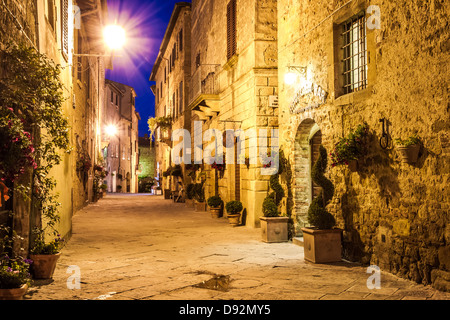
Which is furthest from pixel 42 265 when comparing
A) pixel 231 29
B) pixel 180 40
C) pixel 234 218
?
pixel 180 40

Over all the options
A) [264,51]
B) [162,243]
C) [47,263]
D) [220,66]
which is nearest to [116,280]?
[47,263]

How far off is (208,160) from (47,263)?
35.5 feet

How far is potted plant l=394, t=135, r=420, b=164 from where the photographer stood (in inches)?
207

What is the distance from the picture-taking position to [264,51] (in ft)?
35.7

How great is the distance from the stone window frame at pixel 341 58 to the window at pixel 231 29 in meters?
5.73

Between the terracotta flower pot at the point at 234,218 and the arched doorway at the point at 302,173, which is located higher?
the arched doorway at the point at 302,173

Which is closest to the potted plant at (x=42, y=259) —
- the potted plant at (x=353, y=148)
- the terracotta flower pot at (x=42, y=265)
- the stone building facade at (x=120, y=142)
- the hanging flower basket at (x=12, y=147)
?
the terracotta flower pot at (x=42, y=265)

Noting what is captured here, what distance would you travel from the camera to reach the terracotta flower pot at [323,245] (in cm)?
663

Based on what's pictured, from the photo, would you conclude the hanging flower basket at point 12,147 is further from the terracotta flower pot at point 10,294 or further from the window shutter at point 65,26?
the window shutter at point 65,26

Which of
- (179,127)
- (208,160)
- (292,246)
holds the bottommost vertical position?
(292,246)

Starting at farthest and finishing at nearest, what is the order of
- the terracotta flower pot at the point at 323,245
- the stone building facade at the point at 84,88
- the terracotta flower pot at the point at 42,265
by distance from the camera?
the stone building facade at the point at 84,88
the terracotta flower pot at the point at 323,245
the terracotta flower pot at the point at 42,265

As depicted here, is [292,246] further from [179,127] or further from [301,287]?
[179,127]

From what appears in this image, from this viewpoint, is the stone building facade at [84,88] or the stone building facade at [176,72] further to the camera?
the stone building facade at [176,72]

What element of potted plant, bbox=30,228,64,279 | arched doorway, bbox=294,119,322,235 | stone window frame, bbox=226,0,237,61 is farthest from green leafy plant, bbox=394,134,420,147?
stone window frame, bbox=226,0,237,61
